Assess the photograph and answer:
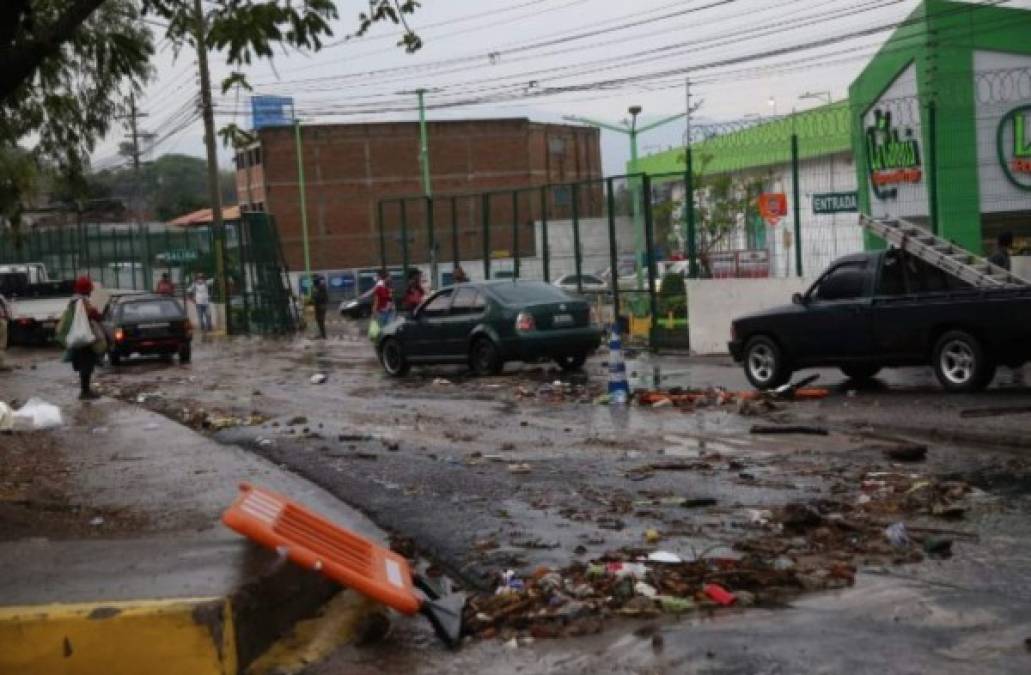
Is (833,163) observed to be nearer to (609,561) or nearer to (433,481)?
(433,481)

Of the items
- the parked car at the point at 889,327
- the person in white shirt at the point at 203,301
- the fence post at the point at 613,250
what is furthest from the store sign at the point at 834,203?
the person in white shirt at the point at 203,301

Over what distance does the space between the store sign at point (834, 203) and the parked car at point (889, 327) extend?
17.4ft

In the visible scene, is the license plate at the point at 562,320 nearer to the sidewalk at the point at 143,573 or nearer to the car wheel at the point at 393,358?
the car wheel at the point at 393,358

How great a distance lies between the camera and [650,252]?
23.8 m

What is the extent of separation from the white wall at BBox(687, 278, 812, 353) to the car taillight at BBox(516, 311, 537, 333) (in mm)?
3878

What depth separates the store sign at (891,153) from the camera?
25469 millimetres

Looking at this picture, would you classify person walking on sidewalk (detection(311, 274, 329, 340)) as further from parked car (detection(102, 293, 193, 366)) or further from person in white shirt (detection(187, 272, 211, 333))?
parked car (detection(102, 293, 193, 366))

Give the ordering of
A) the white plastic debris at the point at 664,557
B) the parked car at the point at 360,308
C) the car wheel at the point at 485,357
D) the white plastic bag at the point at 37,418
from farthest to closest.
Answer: the parked car at the point at 360,308 < the car wheel at the point at 485,357 < the white plastic bag at the point at 37,418 < the white plastic debris at the point at 664,557

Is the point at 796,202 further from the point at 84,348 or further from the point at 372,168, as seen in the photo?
the point at 372,168

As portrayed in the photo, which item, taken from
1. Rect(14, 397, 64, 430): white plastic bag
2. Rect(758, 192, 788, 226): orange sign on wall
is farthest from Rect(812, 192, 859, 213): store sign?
Rect(14, 397, 64, 430): white plastic bag

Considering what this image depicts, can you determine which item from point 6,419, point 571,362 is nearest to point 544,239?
point 571,362

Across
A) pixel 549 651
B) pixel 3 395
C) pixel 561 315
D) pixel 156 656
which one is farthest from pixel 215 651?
pixel 3 395

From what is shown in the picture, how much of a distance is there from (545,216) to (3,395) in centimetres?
1105

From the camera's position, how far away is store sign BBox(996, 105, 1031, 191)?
2366 cm
